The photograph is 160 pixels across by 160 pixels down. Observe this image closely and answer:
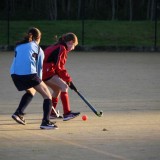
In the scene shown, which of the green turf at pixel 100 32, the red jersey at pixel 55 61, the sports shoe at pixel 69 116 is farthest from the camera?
the green turf at pixel 100 32

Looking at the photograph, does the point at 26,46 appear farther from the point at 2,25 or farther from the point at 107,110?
the point at 2,25

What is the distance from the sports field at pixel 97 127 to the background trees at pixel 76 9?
1295 inches

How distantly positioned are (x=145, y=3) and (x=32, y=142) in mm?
48618

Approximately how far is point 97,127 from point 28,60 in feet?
4.82

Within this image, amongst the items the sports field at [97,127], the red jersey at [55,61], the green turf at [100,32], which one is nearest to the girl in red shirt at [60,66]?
the red jersey at [55,61]

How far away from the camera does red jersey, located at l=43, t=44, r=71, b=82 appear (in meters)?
10.1

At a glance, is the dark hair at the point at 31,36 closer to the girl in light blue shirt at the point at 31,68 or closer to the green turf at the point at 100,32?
the girl in light blue shirt at the point at 31,68

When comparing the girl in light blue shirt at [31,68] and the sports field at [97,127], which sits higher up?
the girl in light blue shirt at [31,68]

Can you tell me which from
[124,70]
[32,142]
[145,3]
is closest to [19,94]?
[32,142]

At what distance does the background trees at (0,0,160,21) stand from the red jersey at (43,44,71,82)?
1474 inches

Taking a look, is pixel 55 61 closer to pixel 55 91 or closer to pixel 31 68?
pixel 55 91

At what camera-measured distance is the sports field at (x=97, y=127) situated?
7637mm

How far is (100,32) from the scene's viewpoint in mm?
36531

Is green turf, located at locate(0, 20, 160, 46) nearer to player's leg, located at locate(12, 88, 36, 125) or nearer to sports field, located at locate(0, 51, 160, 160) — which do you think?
sports field, located at locate(0, 51, 160, 160)
